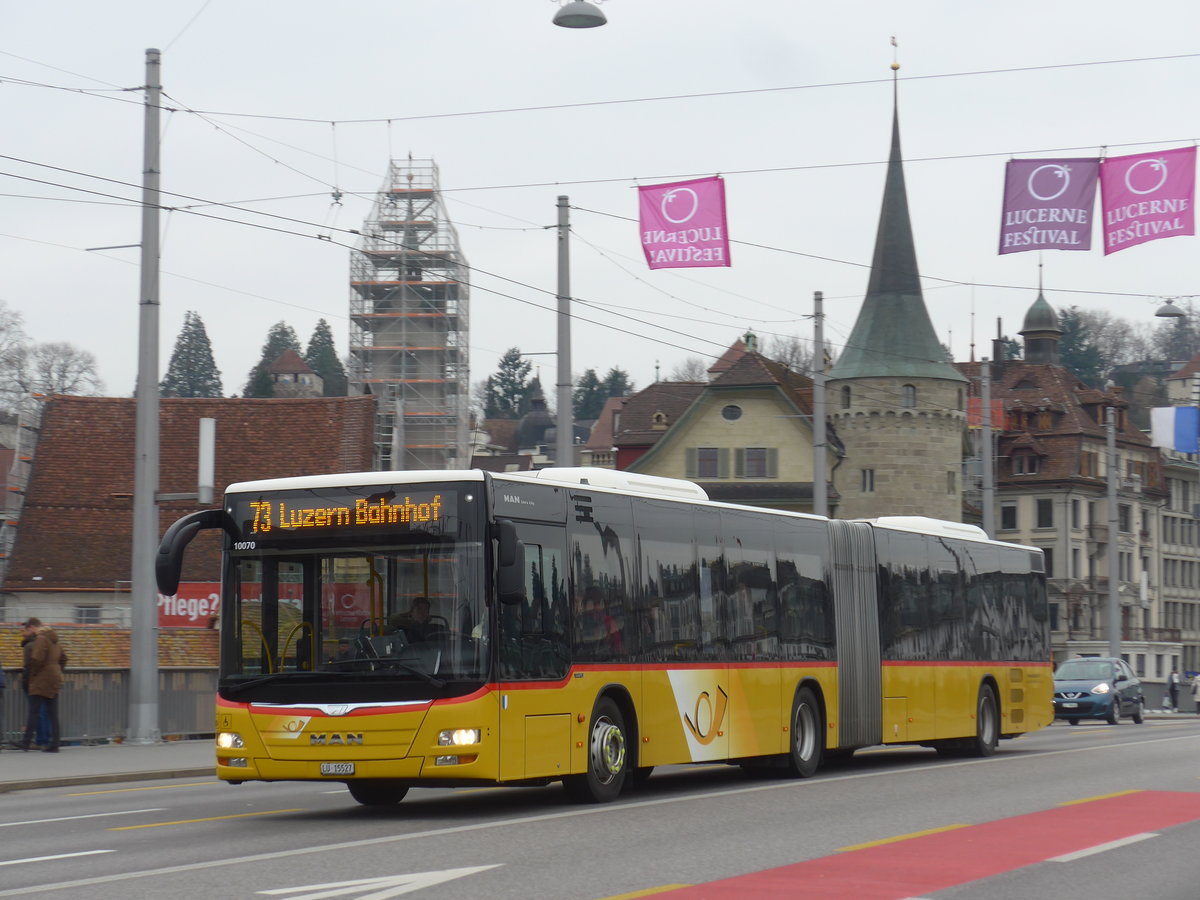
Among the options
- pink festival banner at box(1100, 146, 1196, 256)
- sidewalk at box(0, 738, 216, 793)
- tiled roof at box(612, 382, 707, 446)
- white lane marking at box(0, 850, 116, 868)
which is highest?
tiled roof at box(612, 382, 707, 446)

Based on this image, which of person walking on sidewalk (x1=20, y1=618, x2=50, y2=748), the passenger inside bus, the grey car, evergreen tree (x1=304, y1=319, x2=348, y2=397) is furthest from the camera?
evergreen tree (x1=304, y1=319, x2=348, y2=397)

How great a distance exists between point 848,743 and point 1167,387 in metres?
130

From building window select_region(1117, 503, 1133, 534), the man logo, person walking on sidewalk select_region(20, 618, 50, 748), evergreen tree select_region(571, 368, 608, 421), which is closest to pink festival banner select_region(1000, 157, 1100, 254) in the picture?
person walking on sidewalk select_region(20, 618, 50, 748)

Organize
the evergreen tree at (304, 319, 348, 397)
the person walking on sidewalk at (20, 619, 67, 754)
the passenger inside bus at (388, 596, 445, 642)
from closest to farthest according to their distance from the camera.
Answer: the passenger inside bus at (388, 596, 445, 642)
the person walking on sidewalk at (20, 619, 67, 754)
the evergreen tree at (304, 319, 348, 397)

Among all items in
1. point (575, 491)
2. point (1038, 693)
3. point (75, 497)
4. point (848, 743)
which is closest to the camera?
point (575, 491)

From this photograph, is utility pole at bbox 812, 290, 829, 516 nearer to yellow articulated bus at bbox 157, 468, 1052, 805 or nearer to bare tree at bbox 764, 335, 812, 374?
yellow articulated bus at bbox 157, 468, 1052, 805

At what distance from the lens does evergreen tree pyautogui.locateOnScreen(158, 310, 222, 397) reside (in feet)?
529

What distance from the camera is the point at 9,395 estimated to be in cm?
8994

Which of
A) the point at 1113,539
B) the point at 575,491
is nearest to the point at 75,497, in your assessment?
the point at 1113,539

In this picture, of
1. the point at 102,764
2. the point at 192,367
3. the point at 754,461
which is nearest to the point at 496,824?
the point at 102,764

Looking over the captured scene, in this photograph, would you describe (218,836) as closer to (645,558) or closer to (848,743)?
(645,558)

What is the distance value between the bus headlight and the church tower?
66.8 meters

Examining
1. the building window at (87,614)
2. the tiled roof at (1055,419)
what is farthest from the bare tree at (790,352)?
the building window at (87,614)

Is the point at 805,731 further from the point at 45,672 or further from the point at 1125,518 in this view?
the point at 1125,518
